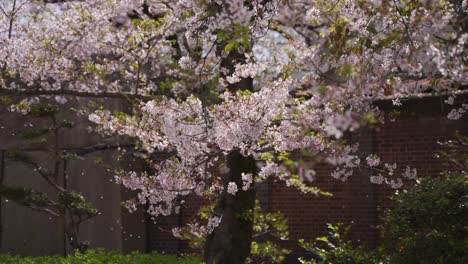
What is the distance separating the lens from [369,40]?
22.7ft

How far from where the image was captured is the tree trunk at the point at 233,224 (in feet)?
34.6

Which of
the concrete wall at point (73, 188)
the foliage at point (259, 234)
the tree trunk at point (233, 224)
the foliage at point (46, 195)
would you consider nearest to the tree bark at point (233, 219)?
the tree trunk at point (233, 224)

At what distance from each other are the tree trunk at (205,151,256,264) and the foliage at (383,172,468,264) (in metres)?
2.04

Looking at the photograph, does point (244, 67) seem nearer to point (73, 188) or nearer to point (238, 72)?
point (238, 72)

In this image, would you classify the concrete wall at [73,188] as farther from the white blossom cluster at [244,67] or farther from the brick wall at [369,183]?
the brick wall at [369,183]

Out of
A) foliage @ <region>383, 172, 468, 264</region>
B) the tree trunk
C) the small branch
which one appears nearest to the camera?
foliage @ <region>383, 172, 468, 264</region>

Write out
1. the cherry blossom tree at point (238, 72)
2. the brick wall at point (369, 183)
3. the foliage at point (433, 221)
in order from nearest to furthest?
the cherry blossom tree at point (238, 72) → the foliage at point (433, 221) → the brick wall at point (369, 183)

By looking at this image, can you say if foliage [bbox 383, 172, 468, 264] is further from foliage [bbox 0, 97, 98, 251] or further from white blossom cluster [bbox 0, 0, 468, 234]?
foliage [bbox 0, 97, 98, 251]

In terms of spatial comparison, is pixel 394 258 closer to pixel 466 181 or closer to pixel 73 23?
pixel 466 181

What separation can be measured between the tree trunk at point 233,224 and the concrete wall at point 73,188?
19.2ft

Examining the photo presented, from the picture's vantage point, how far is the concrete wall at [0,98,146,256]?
54.3ft

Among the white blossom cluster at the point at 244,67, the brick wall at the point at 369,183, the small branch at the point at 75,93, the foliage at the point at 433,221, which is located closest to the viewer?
the white blossom cluster at the point at 244,67

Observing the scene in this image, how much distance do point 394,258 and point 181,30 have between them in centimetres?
447

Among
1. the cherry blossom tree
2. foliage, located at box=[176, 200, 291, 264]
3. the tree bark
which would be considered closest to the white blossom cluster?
the cherry blossom tree
